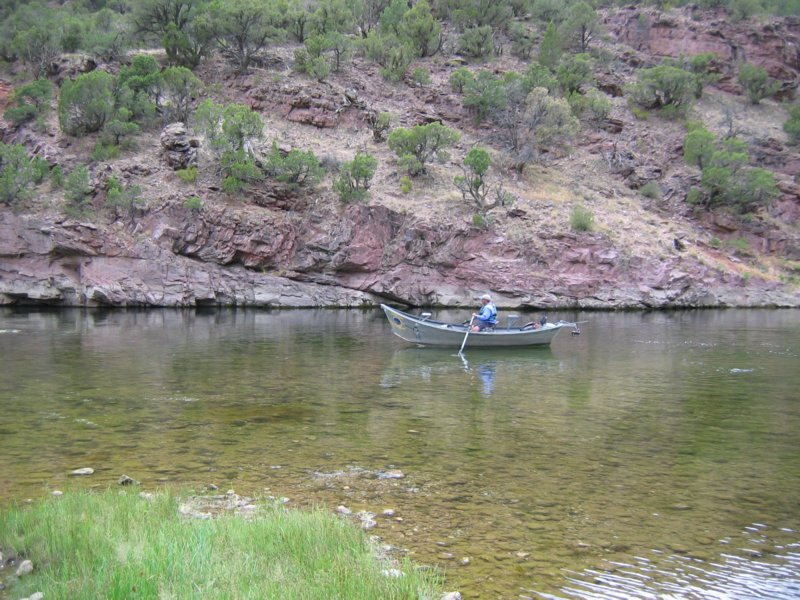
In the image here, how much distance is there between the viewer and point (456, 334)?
78.1 feet

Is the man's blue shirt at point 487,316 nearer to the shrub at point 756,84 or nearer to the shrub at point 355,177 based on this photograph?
the shrub at point 355,177

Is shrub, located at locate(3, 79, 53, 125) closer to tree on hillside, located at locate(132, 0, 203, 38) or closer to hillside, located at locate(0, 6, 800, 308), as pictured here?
hillside, located at locate(0, 6, 800, 308)

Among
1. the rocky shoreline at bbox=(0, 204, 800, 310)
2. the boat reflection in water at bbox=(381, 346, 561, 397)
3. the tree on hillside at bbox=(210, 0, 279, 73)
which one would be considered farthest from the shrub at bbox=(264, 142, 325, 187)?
the boat reflection in water at bbox=(381, 346, 561, 397)

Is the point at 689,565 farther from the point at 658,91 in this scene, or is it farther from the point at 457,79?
the point at 658,91

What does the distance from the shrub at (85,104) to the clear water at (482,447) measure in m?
31.0

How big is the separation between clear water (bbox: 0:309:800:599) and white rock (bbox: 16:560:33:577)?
2.70 meters

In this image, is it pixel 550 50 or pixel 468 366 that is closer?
pixel 468 366

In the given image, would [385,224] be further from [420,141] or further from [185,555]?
[185,555]

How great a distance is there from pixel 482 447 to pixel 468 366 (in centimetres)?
992

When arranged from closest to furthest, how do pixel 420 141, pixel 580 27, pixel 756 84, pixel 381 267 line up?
pixel 381 267 → pixel 420 141 → pixel 756 84 → pixel 580 27

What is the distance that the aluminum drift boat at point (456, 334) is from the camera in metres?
23.8

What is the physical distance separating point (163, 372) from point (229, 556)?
13130mm

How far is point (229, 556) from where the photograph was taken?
18.6 feet

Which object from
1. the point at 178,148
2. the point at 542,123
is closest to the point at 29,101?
the point at 178,148
